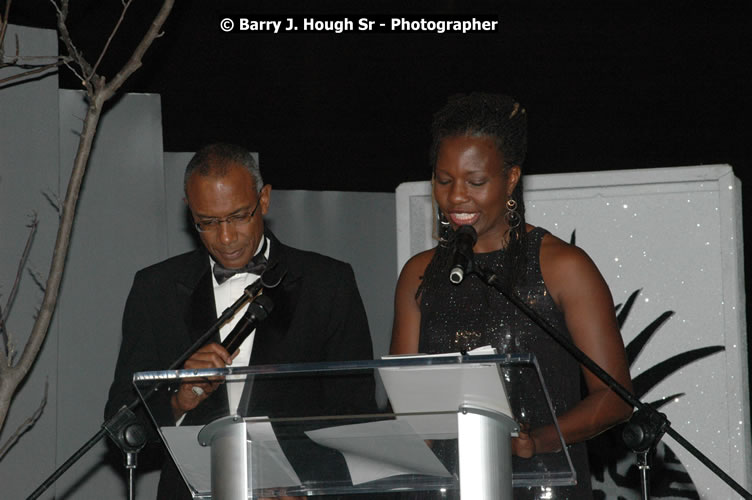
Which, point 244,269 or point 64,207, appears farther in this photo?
point 64,207

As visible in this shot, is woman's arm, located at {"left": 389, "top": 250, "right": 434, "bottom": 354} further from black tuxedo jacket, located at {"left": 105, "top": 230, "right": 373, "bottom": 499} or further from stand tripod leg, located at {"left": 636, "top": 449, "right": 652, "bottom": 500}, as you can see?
stand tripod leg, located at {"left": 636, "top": 449, "right": 652, "bottom": 500}

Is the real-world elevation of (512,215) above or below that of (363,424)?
above

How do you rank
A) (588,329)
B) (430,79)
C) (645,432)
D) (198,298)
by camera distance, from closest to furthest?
1. (645,432)
2. (588,329)
3. (198,298)
4. (430,79)

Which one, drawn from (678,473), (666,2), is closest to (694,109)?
(666,2)

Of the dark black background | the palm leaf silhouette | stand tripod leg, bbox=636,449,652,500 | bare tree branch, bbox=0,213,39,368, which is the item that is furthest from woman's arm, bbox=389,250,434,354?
the dark black background

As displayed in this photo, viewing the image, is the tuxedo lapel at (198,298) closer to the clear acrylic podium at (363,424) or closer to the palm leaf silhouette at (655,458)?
the clear acrylic podium at (363,424)

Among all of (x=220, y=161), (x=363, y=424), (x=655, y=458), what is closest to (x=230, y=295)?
(x=220, y=161)

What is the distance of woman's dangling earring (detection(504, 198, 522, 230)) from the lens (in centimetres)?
304

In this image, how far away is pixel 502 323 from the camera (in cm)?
297

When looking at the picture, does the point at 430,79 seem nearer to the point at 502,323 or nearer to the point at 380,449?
the point at 502,323

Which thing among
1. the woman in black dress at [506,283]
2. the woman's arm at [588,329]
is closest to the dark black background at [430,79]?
the woman in black dress at [506,283]

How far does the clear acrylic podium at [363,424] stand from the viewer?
1.89 metres

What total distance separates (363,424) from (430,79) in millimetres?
4547

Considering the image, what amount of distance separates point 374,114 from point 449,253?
3.96 m
